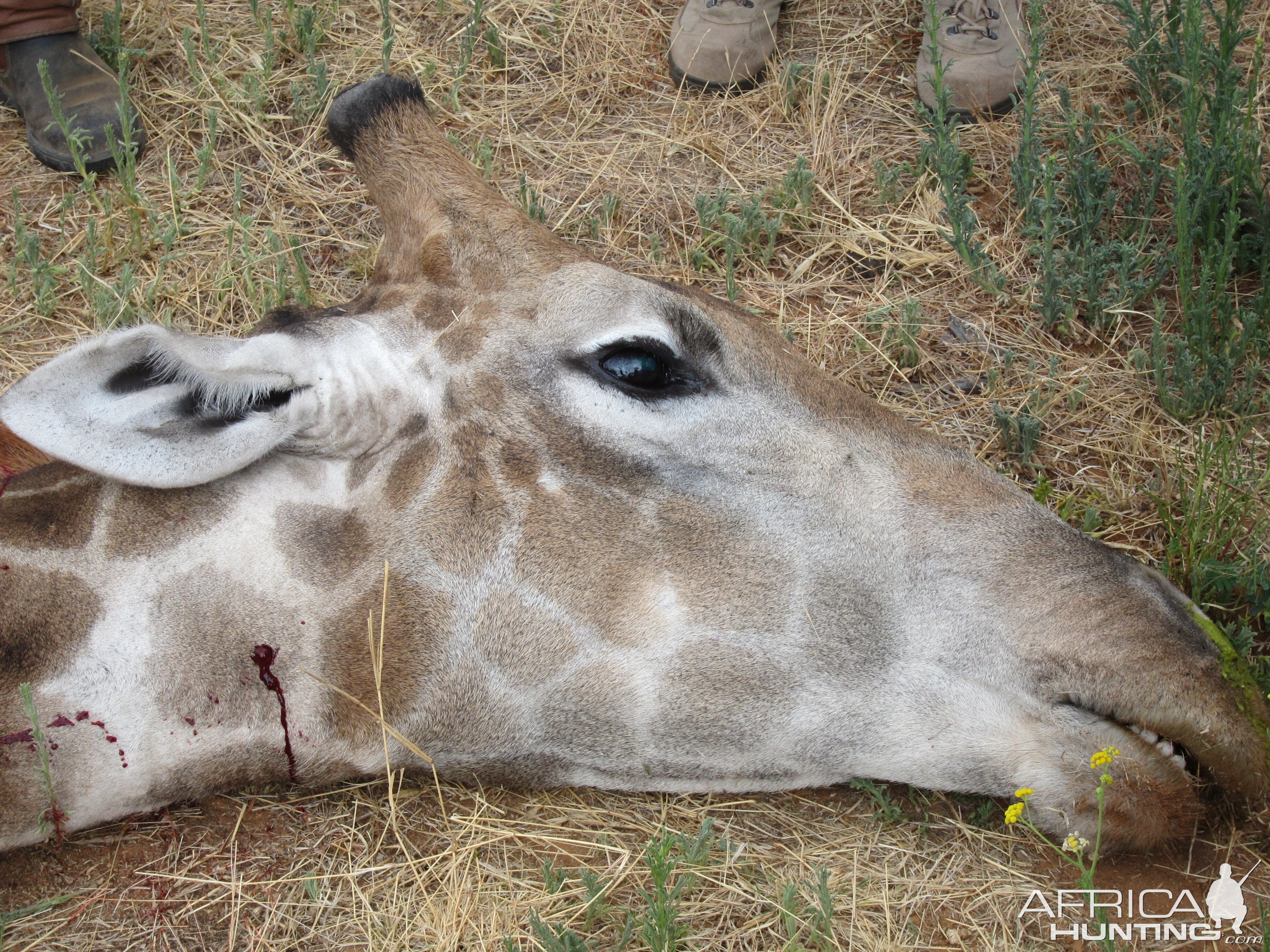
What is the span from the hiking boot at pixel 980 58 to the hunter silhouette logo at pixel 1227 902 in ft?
9.46

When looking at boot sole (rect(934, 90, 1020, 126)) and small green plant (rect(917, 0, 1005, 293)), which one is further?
boot sole (rect(934, 90, 1020, 126))

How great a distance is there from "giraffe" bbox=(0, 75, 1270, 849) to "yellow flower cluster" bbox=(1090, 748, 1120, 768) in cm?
3

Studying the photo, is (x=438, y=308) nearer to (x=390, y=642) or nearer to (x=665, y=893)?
(x=390, y=642)

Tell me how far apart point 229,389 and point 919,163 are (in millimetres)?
2773

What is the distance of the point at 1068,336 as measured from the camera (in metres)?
3.78

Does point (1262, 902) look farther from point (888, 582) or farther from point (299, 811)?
point (299, 811)

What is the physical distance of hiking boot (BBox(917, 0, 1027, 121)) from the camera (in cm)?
441

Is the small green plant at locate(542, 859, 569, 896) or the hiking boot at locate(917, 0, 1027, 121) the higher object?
the hiking boot at locate(917, 0, 1027, 121)

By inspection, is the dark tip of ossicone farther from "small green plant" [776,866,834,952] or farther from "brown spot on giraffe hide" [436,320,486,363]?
"small green plant" [776,866,834,952]

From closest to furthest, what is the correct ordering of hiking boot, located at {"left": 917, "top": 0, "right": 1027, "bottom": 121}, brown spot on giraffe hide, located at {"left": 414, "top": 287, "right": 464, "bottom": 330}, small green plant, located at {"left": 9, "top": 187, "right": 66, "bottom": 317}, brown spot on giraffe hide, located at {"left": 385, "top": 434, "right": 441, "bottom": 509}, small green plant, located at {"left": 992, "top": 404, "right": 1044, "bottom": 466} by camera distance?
1. brown spot on giraffe hide, located at {"left": 385, "top": 434, "right": 441, "bottom": 509}
2. brown spot on giraffe hide, located at {"left": 414, "top": 287, "right": 464, "bottom": 330}
3. small green plant, located at {"left": 992, "top": 404, "right": 1044, "bottom": 466}
4. small green plant, located at {"left": 9, "top": 187, "right": 66, "bottom": 317}
5. hiking boot, located at {"left": 917, "top": 0, "right": 1027, "bottom": 121}

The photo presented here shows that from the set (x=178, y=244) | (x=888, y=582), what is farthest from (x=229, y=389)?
(x=178, y=244)

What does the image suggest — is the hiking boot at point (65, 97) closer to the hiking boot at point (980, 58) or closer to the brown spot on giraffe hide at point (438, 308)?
the brown spot on giraffe hide at point (438, 308)

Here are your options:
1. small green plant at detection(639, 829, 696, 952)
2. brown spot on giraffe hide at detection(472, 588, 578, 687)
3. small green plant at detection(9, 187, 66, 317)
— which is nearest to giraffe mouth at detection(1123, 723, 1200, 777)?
small green plant at detection(639, 829, 696, 952)

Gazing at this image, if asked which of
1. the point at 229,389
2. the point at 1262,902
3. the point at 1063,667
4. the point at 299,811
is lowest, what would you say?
the point at 299,811
